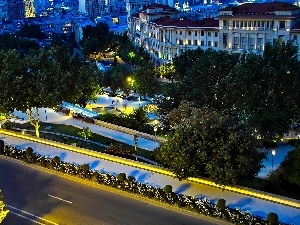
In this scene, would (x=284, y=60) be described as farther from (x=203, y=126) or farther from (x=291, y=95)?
(x=203, y=126)

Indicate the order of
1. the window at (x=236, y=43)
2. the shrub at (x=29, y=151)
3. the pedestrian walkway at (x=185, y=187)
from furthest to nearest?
the window at (x=236, y=43)
the shrub at (x=29, y=151)
the pedestrian walkway at (x=185, y=187)

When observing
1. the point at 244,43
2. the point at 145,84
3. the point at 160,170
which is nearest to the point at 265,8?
the point at 244,43

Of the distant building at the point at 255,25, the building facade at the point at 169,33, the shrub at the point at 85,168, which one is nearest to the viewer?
the shrub at the point at 85,168

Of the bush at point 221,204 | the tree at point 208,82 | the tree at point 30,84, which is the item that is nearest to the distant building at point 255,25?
the tree at point 208,82

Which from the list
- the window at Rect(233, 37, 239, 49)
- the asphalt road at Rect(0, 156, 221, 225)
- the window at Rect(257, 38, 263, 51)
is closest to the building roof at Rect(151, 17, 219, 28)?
the window at Rect(233, 37, 239, 49)

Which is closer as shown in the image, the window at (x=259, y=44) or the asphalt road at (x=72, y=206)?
the asphalt road at (x=72, y=206)

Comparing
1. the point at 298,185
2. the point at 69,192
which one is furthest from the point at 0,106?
the point at 298,185

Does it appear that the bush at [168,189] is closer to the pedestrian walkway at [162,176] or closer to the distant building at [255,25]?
the pedestrian walkway at [162,176]
